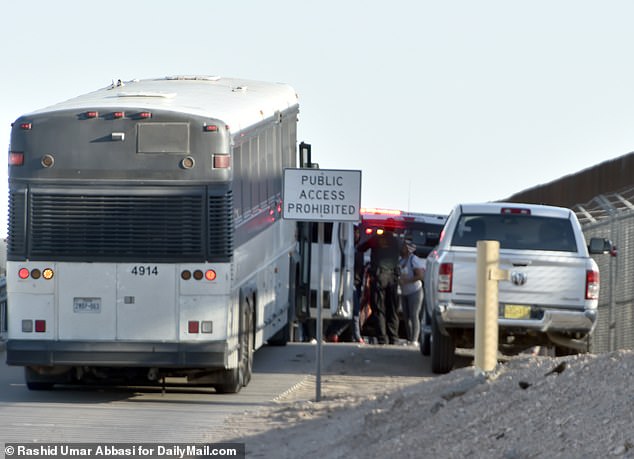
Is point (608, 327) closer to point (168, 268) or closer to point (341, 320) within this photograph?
point (341, 320)

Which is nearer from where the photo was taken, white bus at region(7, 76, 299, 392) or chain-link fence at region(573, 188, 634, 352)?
white bus at region(7, 76, 299, 392)

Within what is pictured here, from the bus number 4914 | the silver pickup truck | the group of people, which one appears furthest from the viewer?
the group of people

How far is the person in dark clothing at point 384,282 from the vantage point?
27.9 m

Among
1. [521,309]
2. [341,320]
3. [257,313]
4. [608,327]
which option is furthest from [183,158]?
[341,320]

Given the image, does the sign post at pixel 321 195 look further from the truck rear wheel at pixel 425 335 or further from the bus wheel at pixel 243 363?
the truck rear wheel at pixel 425 335

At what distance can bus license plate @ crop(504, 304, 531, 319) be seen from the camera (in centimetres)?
2070

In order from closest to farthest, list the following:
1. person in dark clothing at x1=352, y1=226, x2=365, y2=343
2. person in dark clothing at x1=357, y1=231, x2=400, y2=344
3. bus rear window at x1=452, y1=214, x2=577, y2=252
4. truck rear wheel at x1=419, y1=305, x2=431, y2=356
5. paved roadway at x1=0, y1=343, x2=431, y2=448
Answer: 1. paved roadway at x1=0, y1=343, x2=431, y2=448
2. bus rear window at x1=452, y1=214, x2=577, y2=252
3. truck rear wheel at x1=419, y1=305, x2=431, y2=356
4. person in dark clothing at x1=357, y1=231, x2=400, y2=344
5. person in dark clothing at x1=352, y1=226, x2=365, y2=343

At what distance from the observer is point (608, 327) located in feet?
79.6

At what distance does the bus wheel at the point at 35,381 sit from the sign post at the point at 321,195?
125 inches

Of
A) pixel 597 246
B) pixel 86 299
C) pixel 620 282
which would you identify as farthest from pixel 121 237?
pixel 620 282

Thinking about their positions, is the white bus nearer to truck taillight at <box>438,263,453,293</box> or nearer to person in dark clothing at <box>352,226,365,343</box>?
truck taillight at <box>438,263,453,293</box>

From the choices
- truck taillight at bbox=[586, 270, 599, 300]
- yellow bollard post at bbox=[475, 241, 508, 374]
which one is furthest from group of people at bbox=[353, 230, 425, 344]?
yellow bollard post at bbox=[475, 241, 508, 374]

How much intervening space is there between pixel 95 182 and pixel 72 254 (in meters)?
0.79

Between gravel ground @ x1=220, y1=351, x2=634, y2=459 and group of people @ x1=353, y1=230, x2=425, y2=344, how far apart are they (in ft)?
32.8
